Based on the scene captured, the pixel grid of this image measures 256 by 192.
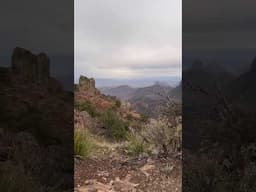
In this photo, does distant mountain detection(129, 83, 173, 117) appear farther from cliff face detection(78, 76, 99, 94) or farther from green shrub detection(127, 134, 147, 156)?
green shrub detection(127, 134, 147, 156)

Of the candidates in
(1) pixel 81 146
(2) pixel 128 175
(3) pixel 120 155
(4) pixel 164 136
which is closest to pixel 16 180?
(2) pixel 128 175

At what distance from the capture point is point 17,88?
538cm

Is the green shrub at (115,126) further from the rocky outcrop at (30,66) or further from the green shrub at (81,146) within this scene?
the rocky outcrop at (30,66)

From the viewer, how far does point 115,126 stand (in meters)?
8.64

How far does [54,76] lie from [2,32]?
64cm

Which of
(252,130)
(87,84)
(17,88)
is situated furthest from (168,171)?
(87,84)

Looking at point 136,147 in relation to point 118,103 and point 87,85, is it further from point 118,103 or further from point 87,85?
point 87,85

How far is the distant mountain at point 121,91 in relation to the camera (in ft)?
30.4

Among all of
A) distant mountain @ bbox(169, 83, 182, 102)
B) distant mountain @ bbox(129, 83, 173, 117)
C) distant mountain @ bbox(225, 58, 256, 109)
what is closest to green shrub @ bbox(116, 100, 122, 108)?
distant mountain @ bbox(129, 83, 173, 117)

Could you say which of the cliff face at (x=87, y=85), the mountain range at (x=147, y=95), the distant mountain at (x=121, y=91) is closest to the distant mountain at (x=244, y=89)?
the mountain range at (x=147, y=95)

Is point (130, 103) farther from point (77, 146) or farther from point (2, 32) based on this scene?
point (2, 32)

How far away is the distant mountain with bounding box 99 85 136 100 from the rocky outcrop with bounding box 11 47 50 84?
370cm

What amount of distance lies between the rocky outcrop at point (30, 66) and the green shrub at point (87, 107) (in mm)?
3758

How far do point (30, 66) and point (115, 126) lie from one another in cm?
343
